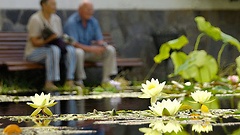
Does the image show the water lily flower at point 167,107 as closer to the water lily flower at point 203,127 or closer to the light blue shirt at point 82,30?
the water lily flower at point 203,127

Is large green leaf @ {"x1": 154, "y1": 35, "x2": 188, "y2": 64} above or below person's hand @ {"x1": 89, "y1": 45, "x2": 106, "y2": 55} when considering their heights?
below

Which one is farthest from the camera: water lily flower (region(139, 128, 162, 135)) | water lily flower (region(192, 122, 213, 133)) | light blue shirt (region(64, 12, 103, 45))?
light blue shirt (region(64, 12, 103, 45))

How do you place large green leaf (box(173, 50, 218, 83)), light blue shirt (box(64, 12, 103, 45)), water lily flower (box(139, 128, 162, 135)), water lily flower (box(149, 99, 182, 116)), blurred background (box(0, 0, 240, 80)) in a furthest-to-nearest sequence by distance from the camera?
blurred background (box(0, 0, 240, 80)) → light blue shirt (box(64, 12, 103, 45)) → large green leaf (box(173, 50, 218, 83)) → water lily flower (box(149, 99, 182, 116)) → water lily flower (box(139, 128, 162, 135))

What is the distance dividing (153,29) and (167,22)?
258 millimetres

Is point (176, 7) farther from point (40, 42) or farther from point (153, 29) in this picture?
point (40, 42)

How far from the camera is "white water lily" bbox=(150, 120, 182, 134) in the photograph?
96.7 inches

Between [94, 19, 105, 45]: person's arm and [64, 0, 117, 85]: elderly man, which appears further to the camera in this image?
[94, 19, 105, 45]: person's arm

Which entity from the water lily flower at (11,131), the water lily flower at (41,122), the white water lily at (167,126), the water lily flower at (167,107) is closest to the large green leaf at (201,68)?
the water lily flower at (41,122)

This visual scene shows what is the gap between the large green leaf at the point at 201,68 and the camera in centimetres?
595

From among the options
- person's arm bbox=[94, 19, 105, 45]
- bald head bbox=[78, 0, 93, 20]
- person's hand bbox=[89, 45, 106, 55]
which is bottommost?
person's hand bbox=[89, 45, 106, 55]

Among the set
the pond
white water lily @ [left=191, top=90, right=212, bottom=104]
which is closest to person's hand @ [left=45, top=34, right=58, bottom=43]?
the pond

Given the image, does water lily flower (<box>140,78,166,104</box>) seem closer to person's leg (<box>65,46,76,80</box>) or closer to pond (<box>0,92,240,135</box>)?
pond (<box>0,92,240,135</box>)

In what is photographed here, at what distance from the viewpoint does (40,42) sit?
30.5 ft

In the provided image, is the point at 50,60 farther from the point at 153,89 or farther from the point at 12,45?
the point at 153,89
